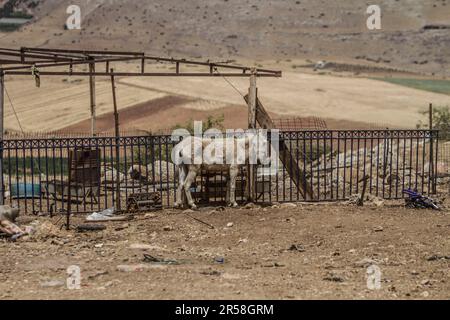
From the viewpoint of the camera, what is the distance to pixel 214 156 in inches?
692

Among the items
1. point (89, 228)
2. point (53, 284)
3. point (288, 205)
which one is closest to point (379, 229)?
point (288, 205)

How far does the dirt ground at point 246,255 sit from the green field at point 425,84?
146 ft

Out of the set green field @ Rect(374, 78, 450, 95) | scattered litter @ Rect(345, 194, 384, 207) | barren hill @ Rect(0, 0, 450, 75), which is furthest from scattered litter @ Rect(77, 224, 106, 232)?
barren hill @ Rect(0, 0, 450, 75)

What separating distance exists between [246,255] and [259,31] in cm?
8707

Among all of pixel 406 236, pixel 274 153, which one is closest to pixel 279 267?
pixel 406 236

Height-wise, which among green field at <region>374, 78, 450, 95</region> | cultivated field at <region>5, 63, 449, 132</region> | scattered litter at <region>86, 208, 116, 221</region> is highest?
green field at <region>374, 78, 450, 95</region>

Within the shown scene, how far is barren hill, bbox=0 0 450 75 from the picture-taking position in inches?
3556

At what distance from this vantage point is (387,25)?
98.1 metres

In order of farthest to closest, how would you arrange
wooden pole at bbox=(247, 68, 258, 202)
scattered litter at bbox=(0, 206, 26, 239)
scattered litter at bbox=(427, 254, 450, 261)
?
1. wooden pole at bbox=(247, 68, 258, 202)
2. scattered litter at bbox=(0, 206, 26, 239)
3. scattered litter at bbox=(427, 254, 450, 261)

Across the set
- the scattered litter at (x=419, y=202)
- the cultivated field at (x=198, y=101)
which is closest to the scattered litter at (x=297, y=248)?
the scattered litter at (x=419, y=202)

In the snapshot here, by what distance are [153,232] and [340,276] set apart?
491cm

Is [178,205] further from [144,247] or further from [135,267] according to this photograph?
[135,267]

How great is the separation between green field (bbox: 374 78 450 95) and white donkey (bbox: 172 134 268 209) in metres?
42.7

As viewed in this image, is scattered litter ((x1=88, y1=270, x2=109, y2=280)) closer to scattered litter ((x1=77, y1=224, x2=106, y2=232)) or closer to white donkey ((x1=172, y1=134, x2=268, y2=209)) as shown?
scattered litter ((x1=77, y1=224, x2=106, y2=232))
